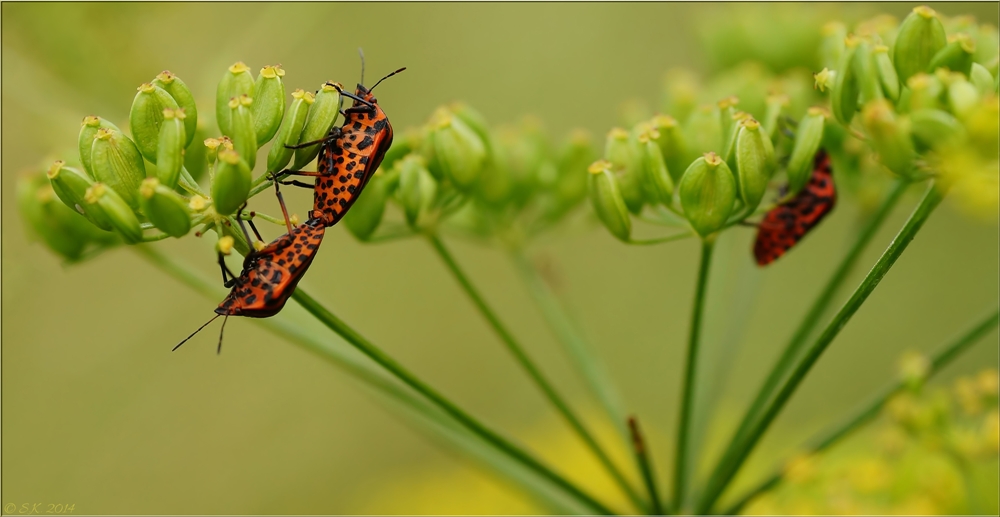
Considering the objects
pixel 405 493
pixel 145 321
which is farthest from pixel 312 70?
pixel 405 493

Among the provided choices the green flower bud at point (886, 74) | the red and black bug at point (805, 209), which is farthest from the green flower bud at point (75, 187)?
the green flower bud at point (886, 74)

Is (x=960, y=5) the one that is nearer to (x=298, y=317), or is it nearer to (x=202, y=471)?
(x=298, y=317)

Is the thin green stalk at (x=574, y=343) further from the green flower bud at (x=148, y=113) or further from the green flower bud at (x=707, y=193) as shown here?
the green flower bud at (x=148, y=113)

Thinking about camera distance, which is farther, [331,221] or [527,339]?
[527,339]

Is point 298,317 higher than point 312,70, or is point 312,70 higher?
point 312,70

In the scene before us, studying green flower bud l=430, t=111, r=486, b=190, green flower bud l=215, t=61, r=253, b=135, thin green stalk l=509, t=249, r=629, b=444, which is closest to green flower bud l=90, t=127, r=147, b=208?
green flower bud l=215, t=61, r=253, b=135

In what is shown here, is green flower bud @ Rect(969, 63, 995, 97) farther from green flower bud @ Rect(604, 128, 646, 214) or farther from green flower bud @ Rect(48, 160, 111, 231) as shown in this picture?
green flower bud @ Rect(48, 160, 111, 231)

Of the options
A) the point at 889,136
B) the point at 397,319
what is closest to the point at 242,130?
the point at 889,136
